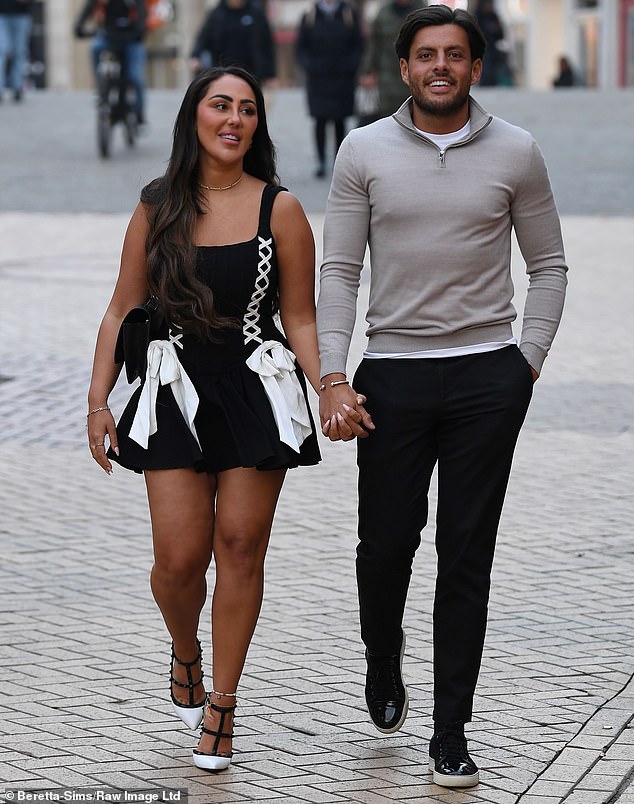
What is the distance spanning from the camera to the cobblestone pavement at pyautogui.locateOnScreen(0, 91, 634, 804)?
4.32 m

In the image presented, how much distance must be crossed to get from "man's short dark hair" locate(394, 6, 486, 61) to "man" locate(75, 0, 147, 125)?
604 inches


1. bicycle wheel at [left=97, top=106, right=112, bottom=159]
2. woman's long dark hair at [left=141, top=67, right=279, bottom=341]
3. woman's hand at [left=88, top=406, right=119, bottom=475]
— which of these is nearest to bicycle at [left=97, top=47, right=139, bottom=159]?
bicycle wheel at [left=97, top=106, right=112, bottom=159]

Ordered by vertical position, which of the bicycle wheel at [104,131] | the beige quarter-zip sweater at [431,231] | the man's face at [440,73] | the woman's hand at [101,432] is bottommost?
the bicycle wheel at [104,131]

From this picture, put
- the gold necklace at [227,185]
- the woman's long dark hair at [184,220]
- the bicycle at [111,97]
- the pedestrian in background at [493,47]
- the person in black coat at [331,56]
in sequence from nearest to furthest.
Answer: the woman's long dark hair at [184,220] → the gold necklace at [227,185] → the person in black coat at [331,56] → the bicycle at [111,97] → the pedestrian in background at [493,47]

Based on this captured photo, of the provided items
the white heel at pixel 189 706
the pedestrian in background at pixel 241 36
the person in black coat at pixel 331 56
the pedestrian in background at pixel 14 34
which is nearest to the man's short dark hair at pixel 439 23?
the white heel at pixel 189 706

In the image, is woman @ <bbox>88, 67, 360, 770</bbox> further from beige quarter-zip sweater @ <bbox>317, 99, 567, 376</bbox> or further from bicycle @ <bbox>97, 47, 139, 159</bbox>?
bicycle @ <bbox>97, 47, 139, 159</bbox>

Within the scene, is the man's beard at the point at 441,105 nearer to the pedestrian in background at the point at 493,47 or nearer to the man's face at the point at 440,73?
the man's face at the point at 440,73

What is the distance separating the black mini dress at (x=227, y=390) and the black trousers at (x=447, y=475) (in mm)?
221

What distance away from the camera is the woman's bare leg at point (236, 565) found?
14.1ft

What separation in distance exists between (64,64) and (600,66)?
20684mm

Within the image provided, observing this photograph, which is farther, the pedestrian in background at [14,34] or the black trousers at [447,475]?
the pedestrian in background at [14,34]

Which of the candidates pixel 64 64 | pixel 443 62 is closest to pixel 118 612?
pixel 443 62

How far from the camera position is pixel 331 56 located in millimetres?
17469

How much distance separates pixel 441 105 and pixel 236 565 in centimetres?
130
